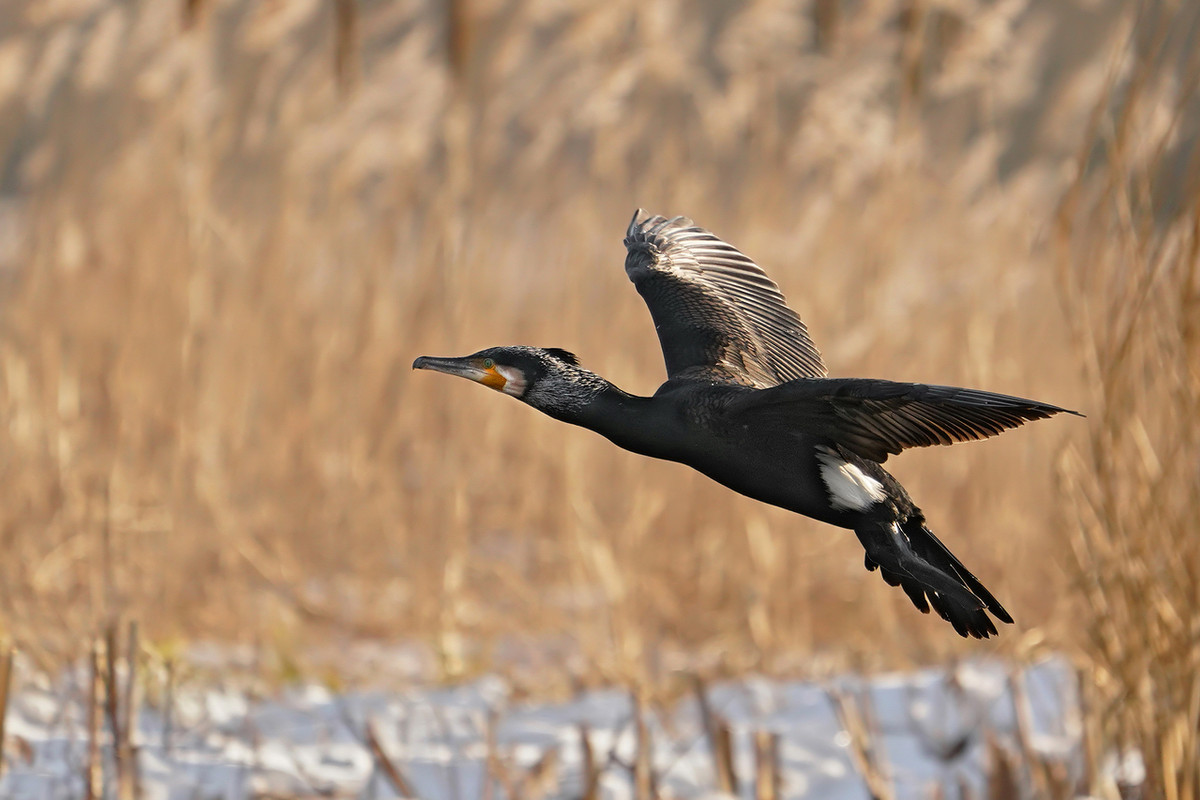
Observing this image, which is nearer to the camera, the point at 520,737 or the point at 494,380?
the point at 494,380

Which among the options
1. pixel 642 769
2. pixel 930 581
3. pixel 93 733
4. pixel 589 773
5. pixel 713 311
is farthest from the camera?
pixel 589 773

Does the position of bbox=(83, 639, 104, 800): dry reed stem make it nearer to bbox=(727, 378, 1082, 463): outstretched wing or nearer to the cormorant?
the cormorant

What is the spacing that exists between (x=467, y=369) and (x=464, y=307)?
2.70 meters

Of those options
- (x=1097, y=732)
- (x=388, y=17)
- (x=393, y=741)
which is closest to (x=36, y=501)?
(x=393, y=741)

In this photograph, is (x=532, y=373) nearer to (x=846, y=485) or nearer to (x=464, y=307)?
(x=846, y=485)

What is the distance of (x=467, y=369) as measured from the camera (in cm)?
113

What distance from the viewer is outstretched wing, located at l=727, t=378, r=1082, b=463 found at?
1.00m

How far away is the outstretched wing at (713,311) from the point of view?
153 cm

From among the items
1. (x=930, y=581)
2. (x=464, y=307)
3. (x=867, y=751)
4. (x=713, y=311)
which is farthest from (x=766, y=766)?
(x=930, y=581)

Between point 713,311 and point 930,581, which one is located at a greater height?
point 713,311

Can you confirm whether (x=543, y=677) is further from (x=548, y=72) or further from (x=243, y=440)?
(x=548, y=72)

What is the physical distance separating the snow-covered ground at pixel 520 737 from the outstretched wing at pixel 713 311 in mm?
998

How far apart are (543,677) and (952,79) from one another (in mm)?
1909

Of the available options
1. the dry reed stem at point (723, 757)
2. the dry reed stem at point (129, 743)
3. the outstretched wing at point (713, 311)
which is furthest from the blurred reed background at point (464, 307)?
the outstretched wing at point (713, 311)
